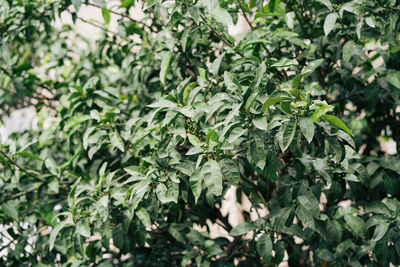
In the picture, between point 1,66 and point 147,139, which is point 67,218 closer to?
point 147,139

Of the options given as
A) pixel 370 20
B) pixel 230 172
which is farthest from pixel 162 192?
pixel 370 20

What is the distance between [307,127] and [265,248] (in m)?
0.64

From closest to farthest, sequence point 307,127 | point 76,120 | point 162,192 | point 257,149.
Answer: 1. point 307,127
2. point 257,149
3. point 162,192
4. point 76,120

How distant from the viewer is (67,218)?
1.71m

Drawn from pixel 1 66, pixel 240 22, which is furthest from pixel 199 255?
pixel 240 22

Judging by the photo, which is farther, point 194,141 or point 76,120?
point 76,120

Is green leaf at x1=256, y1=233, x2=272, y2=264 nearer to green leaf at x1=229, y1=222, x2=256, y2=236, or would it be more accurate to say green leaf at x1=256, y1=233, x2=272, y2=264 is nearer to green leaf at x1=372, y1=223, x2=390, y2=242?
green leaf at x1=229, y1=222, x2=256, y2=236

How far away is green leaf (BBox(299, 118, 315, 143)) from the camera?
1.24 metres

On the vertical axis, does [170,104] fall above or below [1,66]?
below

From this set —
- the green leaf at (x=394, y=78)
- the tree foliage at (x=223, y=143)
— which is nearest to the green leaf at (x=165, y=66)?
the tree foliage at (x=223, y=143)

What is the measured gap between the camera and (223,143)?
1.36 meters

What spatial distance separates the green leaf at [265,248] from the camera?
1.65 m

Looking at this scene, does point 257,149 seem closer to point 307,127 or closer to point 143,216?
point 307,127

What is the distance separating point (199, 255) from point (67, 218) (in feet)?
2.07
